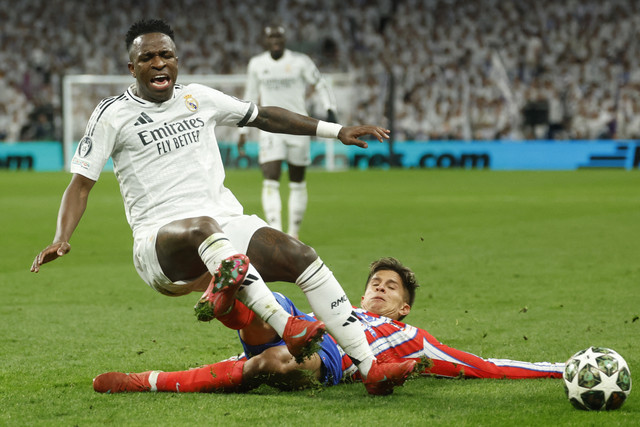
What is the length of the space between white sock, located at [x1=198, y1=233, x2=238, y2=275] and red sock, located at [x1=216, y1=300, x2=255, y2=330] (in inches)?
8.6

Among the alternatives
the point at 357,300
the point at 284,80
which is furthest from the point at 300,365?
the point at 284,80

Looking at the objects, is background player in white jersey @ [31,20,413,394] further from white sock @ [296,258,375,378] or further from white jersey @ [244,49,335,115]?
white jersey @ [244,49,335,115]

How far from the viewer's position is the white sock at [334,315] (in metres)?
4.10

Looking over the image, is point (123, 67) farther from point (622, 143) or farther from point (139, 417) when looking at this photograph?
point (139, 417)

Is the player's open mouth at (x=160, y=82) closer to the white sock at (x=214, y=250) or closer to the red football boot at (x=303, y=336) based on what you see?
the white sock at (x=214, y=250)

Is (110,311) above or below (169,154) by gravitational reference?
below

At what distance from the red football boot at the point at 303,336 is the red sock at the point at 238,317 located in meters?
0.29

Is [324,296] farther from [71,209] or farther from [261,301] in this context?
[71,209]

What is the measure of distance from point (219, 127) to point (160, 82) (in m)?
22.2

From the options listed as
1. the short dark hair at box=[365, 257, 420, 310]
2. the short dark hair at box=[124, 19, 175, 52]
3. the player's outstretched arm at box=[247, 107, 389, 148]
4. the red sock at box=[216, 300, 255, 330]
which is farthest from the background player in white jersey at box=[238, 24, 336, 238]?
the red sock at box=[216, 300, 255, 330]

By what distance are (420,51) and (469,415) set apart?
2746 centimetres

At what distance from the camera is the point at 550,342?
5395mm

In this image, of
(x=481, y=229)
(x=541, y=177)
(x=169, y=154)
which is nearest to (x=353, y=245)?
(x=481, y=229)

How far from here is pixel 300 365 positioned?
422cm
